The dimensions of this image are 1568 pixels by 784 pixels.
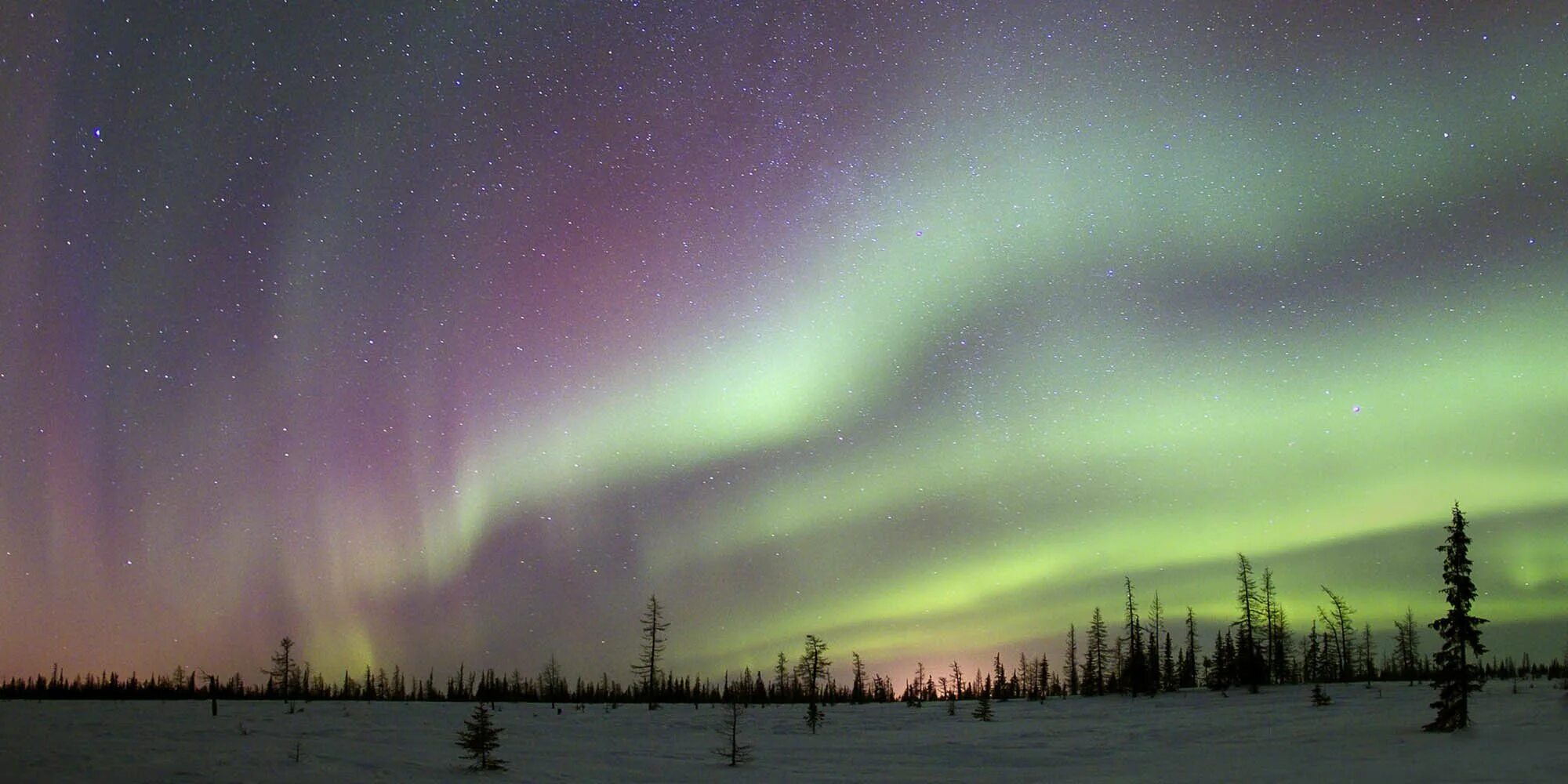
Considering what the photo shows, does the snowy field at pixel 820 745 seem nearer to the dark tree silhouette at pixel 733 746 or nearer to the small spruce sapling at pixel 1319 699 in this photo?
the dark tree silhouette at pixel 733 746

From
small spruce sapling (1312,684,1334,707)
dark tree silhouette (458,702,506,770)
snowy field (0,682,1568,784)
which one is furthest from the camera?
small spruce sapling (1312,684,1334,707)

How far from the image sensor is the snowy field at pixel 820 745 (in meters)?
30.6

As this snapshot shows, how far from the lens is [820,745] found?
159ft

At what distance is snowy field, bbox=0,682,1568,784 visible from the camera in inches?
1204

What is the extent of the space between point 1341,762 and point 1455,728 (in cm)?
922

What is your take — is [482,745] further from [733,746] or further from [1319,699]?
[1319,699]

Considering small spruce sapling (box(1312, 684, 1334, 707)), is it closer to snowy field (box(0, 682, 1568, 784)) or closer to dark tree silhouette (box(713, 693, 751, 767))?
snowy field (box(0, 682, 1568, 784))

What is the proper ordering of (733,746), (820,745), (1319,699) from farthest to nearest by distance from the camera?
1. (1319,699)
2. (820,745)
3. (733,746)

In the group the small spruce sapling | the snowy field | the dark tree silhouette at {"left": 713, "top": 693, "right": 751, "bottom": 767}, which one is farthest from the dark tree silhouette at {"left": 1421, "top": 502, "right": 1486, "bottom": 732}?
the dark tree silhouette at {"left": 713, "top": 693, "right": 751, "bottom": 767}

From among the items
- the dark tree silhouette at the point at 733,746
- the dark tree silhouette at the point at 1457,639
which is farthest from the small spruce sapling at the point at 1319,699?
the dark tree silhouette at the point at 733,746

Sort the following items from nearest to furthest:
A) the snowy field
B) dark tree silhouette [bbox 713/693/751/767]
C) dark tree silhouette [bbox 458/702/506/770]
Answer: the snowy field
dark tree silhouette [bbox 458/702/506/770]
dark tree silhouette [bbox 713/693/751/767]

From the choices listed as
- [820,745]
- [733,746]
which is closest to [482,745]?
[733,746]

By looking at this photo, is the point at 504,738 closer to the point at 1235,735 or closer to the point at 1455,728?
the point at 1235,735

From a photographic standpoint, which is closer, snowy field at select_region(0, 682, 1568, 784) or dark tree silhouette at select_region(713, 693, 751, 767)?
snowy field at select_region(0, 682, 1568, 784)
